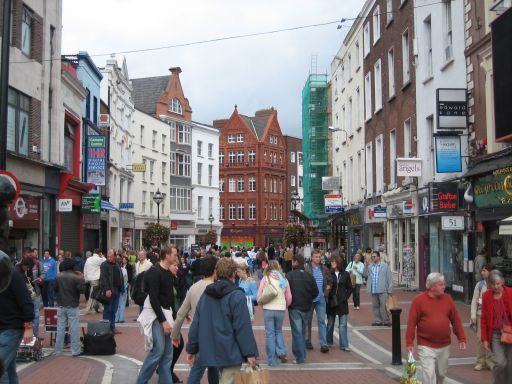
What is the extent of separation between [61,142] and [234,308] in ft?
68.0

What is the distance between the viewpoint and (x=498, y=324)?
7.98 m

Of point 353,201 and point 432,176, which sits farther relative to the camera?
point 353,201

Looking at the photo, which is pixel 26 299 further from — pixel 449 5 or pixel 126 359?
pixel 449 5

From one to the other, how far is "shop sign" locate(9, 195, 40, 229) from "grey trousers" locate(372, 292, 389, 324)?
1172 centimetres

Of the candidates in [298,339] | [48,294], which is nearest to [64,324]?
[298,339]

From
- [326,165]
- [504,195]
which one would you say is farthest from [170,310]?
[326,165]

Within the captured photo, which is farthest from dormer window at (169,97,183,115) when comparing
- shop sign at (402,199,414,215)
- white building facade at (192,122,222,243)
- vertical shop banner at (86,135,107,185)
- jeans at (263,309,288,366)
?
jeans at (263,309,288,366)

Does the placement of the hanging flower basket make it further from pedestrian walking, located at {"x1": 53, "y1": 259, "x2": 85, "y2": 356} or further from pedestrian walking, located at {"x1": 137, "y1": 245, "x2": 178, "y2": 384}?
pedestrian walking, located at {"x1": 137, "y1": 245, "x2": 178, "y2": 384}

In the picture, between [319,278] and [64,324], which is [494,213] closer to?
[319,278]

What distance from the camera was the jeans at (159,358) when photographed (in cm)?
819

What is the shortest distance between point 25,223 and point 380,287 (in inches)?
494

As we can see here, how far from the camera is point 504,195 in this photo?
16.8 metres

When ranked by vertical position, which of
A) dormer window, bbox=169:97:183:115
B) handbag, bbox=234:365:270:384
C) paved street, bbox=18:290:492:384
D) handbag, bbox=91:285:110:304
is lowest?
paved street, bbox=18:290:492:384

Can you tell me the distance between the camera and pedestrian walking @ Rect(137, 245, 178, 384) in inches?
322
